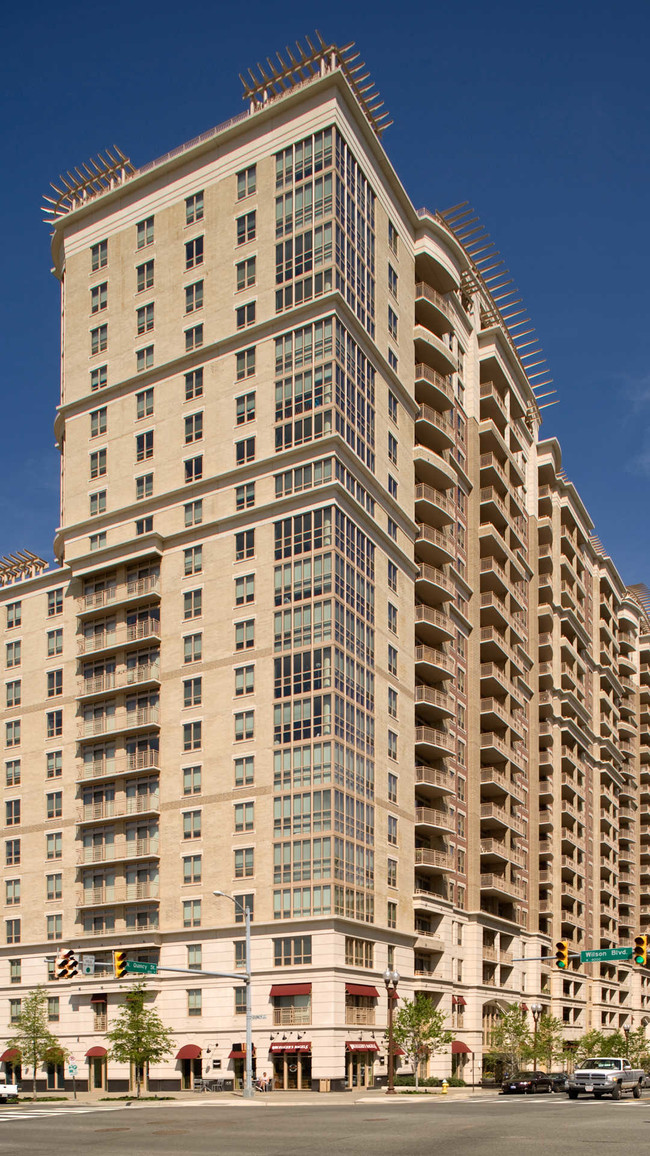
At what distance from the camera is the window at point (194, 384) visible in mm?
83938

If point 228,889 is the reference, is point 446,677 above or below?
above

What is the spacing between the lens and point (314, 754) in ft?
236

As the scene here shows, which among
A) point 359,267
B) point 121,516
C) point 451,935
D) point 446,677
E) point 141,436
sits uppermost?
point 359,267

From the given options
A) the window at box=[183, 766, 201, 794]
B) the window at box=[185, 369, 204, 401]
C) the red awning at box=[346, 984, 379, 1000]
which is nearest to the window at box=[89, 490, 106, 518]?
the window at box=[185, 369, 204, 401]

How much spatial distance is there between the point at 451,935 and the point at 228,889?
22639mm

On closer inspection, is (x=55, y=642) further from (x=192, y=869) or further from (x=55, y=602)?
(x=192, y=869)

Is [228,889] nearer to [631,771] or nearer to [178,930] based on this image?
[178,930]

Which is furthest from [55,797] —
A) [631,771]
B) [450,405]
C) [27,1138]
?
[631,771]

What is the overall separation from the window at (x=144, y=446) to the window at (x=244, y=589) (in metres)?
13.4

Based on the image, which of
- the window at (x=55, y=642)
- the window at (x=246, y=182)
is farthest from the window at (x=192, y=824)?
the window at (x=246, y=182)

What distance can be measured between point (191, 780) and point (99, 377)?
31.6 meters

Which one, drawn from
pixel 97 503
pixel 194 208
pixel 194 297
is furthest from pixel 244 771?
pixel 194 208

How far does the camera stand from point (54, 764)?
88.4 m

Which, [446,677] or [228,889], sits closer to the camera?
[228,889]
